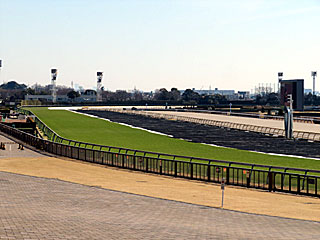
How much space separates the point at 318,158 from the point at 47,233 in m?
33.1

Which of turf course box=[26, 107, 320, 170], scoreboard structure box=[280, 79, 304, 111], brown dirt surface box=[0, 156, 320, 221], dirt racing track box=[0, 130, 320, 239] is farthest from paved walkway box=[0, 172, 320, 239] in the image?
scoreboard structure box=[280, 79, 304, 111]

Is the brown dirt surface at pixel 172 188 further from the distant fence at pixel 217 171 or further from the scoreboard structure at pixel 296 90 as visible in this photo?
the scoreboard structure at pixel 296 90

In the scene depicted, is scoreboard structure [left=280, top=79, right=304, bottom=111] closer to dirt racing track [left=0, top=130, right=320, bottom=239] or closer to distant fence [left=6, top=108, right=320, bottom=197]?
distant fence [left=6, top=108, right=320, bottom=197]

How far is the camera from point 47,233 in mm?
15133

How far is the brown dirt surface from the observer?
22531mm

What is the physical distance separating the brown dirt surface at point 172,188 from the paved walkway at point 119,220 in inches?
68.2

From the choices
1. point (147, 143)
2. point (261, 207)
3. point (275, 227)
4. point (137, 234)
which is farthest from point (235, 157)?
point (137, 234)

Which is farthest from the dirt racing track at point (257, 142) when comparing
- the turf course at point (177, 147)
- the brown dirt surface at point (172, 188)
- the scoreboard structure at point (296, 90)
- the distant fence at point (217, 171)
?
the brown dirt surface at point (172, 188)

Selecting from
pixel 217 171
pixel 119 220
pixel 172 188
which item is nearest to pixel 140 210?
pixel 119 220

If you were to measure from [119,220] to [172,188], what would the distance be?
382 inches

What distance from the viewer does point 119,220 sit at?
18.4 meters

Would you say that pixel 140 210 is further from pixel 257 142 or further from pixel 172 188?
pixel 257 142

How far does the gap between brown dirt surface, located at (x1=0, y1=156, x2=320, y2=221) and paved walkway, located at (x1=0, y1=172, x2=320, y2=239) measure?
173cm

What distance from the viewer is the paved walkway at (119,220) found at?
1580 cm
